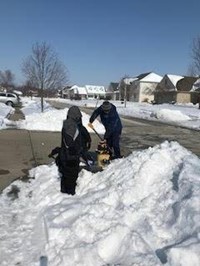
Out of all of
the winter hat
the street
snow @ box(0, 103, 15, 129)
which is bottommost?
snow @ box(0, 103, 15, 129)

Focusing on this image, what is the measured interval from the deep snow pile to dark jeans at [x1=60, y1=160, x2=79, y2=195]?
0.50 ft

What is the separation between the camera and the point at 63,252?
4934mm

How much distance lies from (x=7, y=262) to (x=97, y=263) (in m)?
1.01

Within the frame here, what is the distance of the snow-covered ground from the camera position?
4820 millimetres

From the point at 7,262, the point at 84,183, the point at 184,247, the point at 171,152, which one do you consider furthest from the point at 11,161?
the point at 184,247

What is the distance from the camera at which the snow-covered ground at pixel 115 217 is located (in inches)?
190

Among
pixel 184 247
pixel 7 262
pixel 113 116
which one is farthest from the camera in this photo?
pixel 113 116

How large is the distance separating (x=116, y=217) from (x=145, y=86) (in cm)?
10033

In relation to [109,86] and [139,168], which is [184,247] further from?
[109,86]

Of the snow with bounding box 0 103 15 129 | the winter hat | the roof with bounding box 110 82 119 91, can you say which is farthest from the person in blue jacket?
the roof with bounding box 110 82 119 91

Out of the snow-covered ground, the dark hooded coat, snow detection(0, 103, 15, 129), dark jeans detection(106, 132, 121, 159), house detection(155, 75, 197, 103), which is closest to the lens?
the snow-covered ground

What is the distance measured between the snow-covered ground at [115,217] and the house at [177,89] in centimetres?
7557

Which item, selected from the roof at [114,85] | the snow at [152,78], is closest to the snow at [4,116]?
the snow at [152,78]

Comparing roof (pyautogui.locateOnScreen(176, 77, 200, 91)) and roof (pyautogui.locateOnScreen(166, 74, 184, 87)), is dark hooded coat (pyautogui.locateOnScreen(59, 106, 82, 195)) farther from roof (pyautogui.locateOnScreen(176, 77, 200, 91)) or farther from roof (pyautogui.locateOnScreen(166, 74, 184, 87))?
roof (pyautogui.locateOnScreen(166, 74, 184, 87))
